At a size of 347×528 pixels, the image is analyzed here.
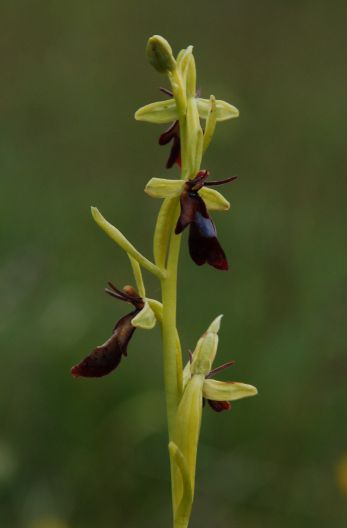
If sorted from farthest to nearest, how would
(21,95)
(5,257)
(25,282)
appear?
(21,95), (5,257), (25,282)

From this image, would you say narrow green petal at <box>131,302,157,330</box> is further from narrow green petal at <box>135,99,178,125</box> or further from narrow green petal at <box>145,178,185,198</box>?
narrow green petal at <box>135,99,178,125</box>

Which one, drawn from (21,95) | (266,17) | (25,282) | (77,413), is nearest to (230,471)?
(77,413)

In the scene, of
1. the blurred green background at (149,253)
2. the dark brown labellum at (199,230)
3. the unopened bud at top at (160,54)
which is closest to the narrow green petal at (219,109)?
the unopened bud at top at (160,54)

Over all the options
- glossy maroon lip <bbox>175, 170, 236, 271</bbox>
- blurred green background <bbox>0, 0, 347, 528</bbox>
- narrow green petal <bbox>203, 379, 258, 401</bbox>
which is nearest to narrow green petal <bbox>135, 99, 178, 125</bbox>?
glossy maroon lip <bbox>175, 170, 236, 271</bbox>

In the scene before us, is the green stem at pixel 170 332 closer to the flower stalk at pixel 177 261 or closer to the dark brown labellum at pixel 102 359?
the flower stalk at pixel 177 261

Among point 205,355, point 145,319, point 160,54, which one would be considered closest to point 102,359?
point 145,319

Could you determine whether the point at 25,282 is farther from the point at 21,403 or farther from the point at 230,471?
the point at 230,471
